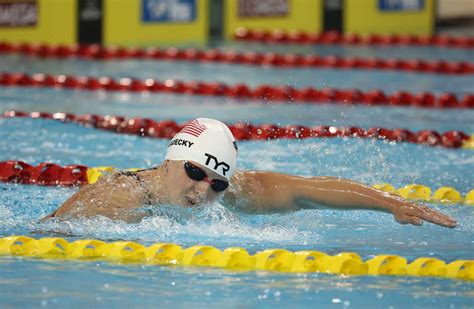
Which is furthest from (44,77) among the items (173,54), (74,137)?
(74,137)

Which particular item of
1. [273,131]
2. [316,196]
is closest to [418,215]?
[316,196]

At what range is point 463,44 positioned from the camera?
12609 mm

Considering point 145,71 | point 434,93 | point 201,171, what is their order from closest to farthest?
point 201,171 < point 434,93 < point 145,71

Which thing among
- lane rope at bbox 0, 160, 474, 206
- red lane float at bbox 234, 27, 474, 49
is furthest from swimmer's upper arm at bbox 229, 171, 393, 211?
red lane float at bbox 234, 27, 474, 49

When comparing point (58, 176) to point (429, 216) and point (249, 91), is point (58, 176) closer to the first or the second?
point (429, 216)

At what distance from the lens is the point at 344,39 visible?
1282cm

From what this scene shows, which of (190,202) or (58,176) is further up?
(190,202)

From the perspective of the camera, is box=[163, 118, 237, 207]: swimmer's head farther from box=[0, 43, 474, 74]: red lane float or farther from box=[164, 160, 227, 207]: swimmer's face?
box=[0, 43, 474, 74]: red lane float

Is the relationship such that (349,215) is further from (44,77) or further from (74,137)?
(44,77)

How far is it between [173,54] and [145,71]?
0.77 meters

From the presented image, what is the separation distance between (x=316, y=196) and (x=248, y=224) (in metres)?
0.50

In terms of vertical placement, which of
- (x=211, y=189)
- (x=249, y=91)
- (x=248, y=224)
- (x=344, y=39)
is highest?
(x=344, y=39)

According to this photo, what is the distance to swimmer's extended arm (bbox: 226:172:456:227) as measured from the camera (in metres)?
4.01

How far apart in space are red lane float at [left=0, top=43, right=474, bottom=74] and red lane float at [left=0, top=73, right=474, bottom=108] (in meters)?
1.57
